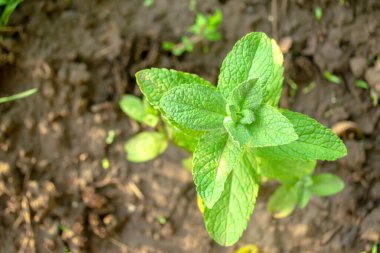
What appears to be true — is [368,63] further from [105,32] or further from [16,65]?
[16,65]

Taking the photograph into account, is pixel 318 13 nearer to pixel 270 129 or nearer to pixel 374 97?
pixel 374 97

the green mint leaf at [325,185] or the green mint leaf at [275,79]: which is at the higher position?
the green mint leaf at [275,79]

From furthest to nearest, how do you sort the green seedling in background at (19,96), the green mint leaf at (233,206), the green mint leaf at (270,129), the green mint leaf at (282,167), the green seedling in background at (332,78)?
the green seedling in background at (332,78) < the green seedling in background at (19,96) < the green mint leaf at (282,167) < the green mint leaf at (233,206) < the green mint leaf at (270,129)

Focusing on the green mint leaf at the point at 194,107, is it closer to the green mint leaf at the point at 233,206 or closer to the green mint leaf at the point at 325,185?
the green mint leaf at the point at 233,206

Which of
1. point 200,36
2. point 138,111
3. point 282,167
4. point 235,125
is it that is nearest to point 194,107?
point 235,125

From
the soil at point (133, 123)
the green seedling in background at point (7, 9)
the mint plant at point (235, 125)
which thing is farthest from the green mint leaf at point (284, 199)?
the green seedling in background at point (7, 9)
